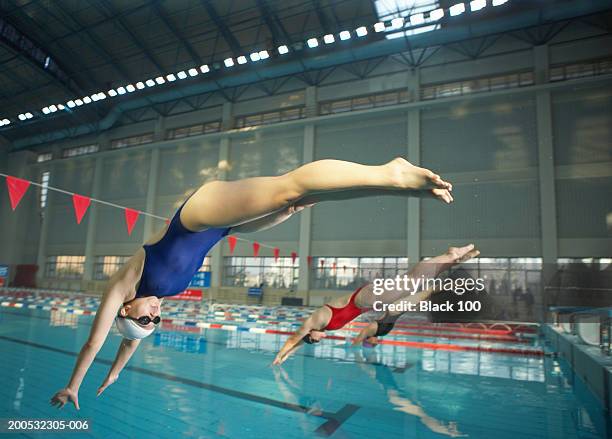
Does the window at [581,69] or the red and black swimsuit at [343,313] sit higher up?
the window at [581,69]

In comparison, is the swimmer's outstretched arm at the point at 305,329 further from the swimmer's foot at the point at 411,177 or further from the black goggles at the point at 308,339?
the swimmer's foot at the point at 411,177

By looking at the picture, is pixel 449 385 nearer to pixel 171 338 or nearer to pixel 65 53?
pixel 171 338

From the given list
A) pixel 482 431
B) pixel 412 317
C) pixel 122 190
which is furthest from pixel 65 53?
pixel 482 431

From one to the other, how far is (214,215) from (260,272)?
20700 mm

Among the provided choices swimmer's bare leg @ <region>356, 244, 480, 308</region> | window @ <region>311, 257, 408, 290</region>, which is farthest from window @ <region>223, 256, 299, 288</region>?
swimmer's bare leg @ <region>356, 244, 480, 308</region>

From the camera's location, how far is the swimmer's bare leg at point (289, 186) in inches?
65.2

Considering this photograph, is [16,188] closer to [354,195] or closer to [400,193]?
[354,195]

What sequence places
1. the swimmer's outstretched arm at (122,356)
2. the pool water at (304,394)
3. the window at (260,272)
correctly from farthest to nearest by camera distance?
1. the window at (260,272)
2. the pool water at (304,394)
3. the swimmer's outstretched arm at (122,356)

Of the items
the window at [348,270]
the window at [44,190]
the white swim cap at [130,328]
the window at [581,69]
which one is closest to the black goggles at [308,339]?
the white swim cap at [130,328]

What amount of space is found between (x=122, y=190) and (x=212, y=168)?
23.5ft

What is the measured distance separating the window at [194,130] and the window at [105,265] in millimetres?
8255

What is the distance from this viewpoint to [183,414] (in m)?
3.88

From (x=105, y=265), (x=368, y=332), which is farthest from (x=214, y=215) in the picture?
(x=105, y=265)

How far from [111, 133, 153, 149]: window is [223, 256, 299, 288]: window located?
10.0 m
